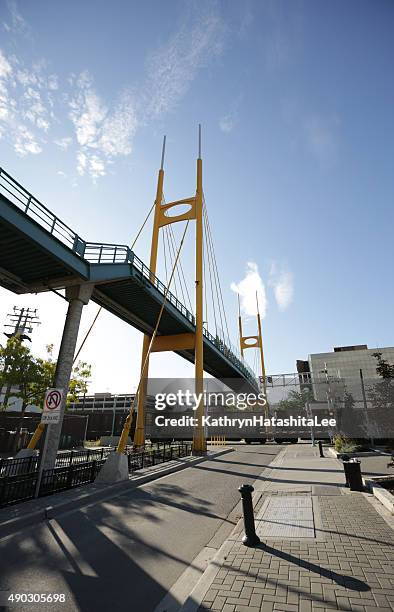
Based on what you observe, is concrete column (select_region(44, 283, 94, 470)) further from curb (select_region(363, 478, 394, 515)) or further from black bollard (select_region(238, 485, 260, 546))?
curb (select_region(363, 478, 394, 515))

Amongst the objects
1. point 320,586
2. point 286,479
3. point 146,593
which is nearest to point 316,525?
point 320,586

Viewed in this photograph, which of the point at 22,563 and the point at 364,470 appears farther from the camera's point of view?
the point at 364,470

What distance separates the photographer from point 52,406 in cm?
935

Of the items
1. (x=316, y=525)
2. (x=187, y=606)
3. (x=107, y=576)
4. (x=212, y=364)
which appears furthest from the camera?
(x=212, y=364)

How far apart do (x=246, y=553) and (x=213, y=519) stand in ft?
8.98

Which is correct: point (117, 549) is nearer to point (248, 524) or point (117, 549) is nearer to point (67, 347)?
point (248, 524)

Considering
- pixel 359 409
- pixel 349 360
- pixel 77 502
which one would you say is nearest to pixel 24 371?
pixel 77 502

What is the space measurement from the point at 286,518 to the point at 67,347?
10.9 meters

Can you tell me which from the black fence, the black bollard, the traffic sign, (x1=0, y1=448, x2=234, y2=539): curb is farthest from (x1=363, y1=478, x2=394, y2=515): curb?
the black fence

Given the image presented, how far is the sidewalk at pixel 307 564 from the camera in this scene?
3619mm

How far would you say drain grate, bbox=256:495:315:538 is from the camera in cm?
600

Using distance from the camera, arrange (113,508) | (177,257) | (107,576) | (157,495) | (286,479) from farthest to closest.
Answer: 1. (177,257)
2. (286,479)
3. (157,495)
4. (113,508)
5. (107,576)

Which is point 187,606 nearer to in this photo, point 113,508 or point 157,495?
point 113,508

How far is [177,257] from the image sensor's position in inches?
911
